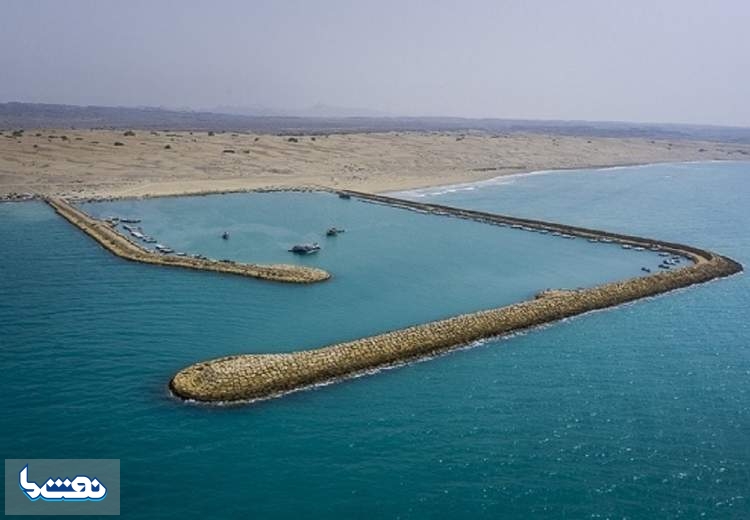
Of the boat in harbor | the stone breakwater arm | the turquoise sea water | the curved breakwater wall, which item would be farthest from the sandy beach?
the curved breakwater wall

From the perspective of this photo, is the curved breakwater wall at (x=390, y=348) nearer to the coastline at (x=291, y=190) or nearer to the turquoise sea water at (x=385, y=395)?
the turquoise sea water at (x=385, y=395)

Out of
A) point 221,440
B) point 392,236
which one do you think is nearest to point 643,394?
point 221,440

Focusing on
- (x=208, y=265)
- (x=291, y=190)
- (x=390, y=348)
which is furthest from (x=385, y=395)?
(x=291, y=190)

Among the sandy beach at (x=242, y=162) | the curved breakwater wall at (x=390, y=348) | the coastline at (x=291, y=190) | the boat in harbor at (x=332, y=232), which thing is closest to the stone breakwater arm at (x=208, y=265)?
the curved breakwater wall at (x=390, y=348)

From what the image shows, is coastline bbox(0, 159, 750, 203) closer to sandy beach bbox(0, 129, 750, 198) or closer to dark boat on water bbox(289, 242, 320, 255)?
sandy beach bbox(0, 129, 750, 198)

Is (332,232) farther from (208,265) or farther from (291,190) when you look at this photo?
(291,190)

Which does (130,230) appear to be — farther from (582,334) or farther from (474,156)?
(474,156)
